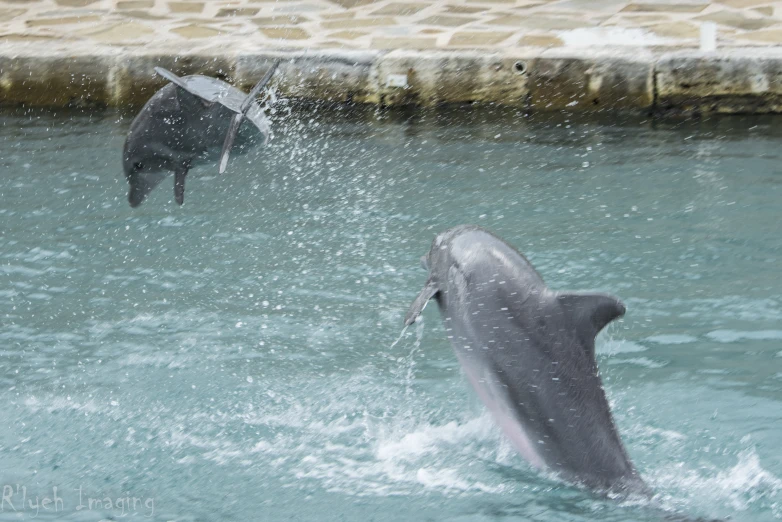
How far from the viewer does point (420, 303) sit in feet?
12.0

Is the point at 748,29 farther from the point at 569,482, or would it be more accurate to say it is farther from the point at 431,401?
the point at 569,482

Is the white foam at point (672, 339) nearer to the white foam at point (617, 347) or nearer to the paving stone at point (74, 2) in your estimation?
the white foam at point (617, 347)

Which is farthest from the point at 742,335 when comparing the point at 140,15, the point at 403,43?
the point at 140,15

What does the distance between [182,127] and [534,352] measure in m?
1.98

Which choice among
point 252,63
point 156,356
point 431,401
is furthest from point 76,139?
point 431,401

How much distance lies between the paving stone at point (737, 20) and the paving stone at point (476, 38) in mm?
1506

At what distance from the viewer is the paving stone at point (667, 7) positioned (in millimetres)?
9039

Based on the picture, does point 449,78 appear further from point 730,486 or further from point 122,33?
point 730,486

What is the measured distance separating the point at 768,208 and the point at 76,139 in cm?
460

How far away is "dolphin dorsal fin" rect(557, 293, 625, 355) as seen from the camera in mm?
3348

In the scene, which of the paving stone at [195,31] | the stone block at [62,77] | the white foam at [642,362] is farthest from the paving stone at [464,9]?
the white foam at [642,362]

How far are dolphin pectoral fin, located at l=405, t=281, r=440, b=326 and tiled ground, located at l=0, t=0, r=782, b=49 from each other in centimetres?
496

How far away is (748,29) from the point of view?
8.52 m

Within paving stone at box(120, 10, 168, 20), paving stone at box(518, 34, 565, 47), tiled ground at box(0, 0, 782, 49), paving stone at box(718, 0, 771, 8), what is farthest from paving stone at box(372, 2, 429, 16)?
paving stone at box(718, 0, 771, 8)
